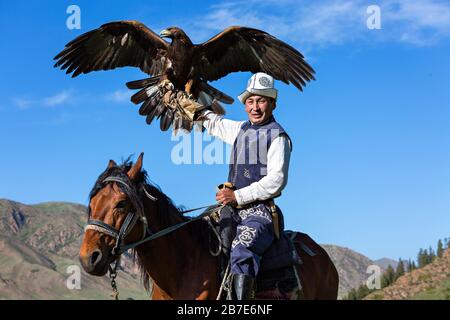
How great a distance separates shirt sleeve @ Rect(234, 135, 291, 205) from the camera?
5859 millimetres

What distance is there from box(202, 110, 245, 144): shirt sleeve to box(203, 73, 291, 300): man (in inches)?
4.5

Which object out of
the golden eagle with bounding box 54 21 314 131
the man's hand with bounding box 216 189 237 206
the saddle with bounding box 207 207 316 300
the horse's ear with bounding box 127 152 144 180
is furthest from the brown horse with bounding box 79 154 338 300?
the golden eagle with bounding box 54 21 314 131

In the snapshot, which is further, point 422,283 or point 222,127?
point 422,283

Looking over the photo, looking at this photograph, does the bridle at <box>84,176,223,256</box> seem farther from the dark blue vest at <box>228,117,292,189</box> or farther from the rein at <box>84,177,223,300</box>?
the dark blue vest at <box>228,117,292,189</box>

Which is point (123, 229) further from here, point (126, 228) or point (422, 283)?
point (422, 283)

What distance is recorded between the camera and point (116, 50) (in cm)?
1147

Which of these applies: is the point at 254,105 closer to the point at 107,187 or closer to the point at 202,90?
the point at 107,187

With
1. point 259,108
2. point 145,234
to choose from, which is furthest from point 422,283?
point 145,234

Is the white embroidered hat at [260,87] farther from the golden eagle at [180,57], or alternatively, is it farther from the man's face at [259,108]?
the golden eagle at [180,57]

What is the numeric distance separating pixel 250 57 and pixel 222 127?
207 inches

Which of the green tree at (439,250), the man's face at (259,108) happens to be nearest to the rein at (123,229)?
the man's face at (259,108)

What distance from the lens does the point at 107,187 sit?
5504 mm

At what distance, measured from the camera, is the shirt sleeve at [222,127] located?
257 inches
